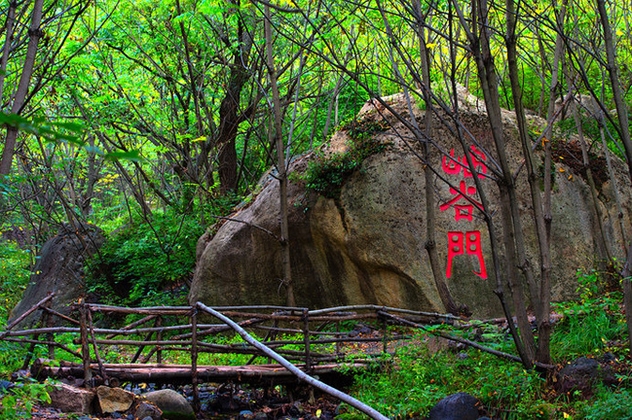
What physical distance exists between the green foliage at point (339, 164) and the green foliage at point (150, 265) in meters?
3.38

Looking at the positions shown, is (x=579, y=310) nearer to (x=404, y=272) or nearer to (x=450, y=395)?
(x=450, y=395)

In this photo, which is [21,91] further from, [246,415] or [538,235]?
[538,235]

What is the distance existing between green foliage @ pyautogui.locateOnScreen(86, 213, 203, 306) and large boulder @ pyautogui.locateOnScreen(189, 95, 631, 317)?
1.99 meters

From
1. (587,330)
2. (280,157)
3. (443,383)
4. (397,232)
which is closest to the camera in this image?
(443,383)

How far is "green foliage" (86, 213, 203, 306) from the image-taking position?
10.8m

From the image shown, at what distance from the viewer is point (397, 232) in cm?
807

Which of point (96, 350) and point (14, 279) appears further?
point (14, 279)

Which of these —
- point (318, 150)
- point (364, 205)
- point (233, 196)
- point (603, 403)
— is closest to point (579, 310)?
point (603, 403)

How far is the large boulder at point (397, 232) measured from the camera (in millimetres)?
7996

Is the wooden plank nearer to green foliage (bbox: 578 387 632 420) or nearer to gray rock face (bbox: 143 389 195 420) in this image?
gray rock face (bbox: 143 389 195 420)

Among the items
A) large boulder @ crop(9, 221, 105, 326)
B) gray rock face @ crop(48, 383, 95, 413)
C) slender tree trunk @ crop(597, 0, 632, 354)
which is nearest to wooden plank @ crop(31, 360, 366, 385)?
gray rock face @ crop(48, 383, 95, 413)

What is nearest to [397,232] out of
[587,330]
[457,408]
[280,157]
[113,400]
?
[280,157]

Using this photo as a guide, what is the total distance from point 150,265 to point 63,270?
2335 millimetres

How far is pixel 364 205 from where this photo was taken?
8.21m
